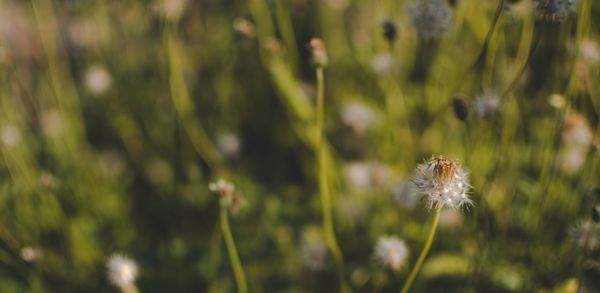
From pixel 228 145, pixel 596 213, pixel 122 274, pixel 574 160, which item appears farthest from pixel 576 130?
pixel 122 274

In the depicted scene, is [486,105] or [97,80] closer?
[486,105]

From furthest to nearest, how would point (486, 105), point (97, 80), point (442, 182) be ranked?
point (97, 80)
point (486, 105)
point (442, 182)

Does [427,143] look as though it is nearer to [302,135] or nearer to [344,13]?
[302,135]

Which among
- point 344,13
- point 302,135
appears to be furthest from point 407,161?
point 344,13

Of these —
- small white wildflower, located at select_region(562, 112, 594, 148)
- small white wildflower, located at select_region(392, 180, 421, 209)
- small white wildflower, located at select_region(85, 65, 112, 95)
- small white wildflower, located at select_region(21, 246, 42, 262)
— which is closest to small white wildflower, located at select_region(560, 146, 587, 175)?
small white wildflower, located at select_region(562, 112, 594, 148)

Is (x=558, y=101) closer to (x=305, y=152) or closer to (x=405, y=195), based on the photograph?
(x=405, y=195)

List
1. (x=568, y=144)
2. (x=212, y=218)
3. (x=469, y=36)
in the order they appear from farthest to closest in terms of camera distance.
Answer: (x=469, y=36) → (x=212, y=218) → (x=568, y=144)

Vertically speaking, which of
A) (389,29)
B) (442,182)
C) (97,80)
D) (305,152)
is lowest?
(442,182)
